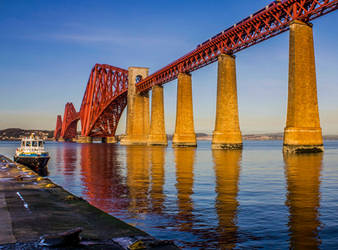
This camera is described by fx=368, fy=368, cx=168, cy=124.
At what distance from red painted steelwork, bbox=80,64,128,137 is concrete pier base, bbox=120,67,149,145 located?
15942 mm

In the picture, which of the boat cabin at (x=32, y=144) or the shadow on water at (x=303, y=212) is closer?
the shadow on water at (x=303, y=212)

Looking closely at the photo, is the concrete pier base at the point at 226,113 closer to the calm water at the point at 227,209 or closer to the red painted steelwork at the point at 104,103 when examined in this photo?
the calm water at the point at 227,209

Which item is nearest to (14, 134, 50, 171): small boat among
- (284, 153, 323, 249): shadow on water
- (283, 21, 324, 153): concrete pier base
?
(284, 153, 323, 249): shadow on water

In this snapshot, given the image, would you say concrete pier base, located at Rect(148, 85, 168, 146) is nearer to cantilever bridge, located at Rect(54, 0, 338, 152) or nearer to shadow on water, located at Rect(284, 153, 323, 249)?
cantilever bridge, located at Rect(54, 0, 338, 152)

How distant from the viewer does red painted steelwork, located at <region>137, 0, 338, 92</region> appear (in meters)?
45.5

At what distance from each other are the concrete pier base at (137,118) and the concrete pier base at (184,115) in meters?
28.8

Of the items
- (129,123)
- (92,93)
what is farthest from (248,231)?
(92,93)

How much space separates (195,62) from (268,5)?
23.7m

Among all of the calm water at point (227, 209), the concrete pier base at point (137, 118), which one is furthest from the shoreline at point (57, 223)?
the concrete pier base at point (137, 118)

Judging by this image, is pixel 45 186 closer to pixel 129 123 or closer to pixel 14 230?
pixel 14 230

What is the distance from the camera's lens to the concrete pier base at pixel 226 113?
57906 millimetres

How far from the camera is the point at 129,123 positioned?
102 metres

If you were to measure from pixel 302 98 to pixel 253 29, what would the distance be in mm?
16545

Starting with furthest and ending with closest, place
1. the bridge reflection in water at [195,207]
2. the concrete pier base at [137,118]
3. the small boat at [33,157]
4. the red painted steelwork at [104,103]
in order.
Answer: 1. the red painted steelwork at [104,103]
2. the concrete pier base at [137,118]
3. the small boat at [33,157]
4. the bridge reflection in water at [195,207]
